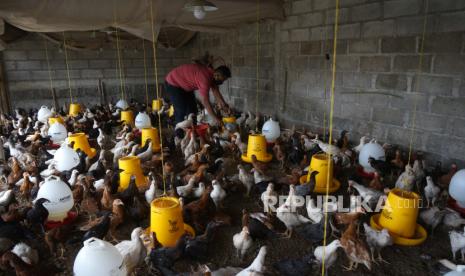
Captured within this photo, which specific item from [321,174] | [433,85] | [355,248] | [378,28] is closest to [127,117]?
[321,174]

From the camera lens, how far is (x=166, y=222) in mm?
2666

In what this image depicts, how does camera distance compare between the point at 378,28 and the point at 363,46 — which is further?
the point at 363,46

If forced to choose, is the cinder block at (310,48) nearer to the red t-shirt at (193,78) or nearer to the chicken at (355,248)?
the red t-shirt at (193,78)

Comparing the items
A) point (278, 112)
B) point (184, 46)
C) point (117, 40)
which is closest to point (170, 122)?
point (278, 112)

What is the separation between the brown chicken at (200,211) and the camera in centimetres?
311

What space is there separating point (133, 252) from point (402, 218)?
2.28m

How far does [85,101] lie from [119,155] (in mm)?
5463

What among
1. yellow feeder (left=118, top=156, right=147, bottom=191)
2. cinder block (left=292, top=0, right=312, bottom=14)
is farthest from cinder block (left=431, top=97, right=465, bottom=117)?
yellow feeder (left=118, top=156, right=147, bottom=191)

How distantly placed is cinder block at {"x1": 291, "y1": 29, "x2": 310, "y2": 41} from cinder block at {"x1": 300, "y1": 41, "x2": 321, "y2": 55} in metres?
0.11

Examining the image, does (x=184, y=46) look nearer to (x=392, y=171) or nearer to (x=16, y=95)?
(x=16, y=95)

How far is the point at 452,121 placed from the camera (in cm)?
406

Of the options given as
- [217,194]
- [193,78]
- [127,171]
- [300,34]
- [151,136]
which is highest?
[300,34]

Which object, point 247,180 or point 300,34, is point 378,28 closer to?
point 300,34

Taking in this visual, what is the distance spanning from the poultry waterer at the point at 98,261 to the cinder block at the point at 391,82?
4234mm
